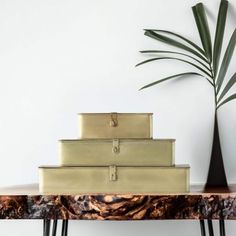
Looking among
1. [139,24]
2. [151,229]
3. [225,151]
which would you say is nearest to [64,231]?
[151,229]

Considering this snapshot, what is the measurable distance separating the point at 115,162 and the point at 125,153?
3 centimetres

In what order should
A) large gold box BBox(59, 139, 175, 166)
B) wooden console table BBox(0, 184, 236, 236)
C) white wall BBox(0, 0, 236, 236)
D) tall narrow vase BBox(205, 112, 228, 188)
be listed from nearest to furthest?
wooden console table BBox(0, 184, 236, 236)
large gold box BBox(59, 139, 175, 166)
tall narrow vase BBox(205, 112, 228, 188)
white wall BBox(0, 0, 236, 236)

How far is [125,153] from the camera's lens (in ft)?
4.34

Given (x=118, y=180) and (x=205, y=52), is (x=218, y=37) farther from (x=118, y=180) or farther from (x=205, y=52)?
(x=118, y=180)

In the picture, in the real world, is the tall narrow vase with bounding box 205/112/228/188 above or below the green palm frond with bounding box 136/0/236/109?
below

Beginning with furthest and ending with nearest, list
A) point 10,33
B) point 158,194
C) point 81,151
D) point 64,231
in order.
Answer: point 10,33 < point 64,231 < point 81,151 < point 158,194

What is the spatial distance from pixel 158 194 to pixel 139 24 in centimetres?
72

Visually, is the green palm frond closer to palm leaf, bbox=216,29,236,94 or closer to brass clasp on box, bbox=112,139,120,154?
palm leaf, bbox=216,29,236,94

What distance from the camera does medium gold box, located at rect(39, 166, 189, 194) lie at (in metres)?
1.28

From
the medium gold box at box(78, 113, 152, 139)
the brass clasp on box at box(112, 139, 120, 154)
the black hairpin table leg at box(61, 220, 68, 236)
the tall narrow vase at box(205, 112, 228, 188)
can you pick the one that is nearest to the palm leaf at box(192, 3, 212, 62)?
the tall narrow vase at box(205, 112, 228, 188)

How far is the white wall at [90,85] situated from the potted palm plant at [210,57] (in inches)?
1.2

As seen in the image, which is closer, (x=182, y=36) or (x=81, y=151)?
(x=81, y=151)

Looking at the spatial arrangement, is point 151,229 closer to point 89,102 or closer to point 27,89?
point 89,102

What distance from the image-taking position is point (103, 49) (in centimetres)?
178
